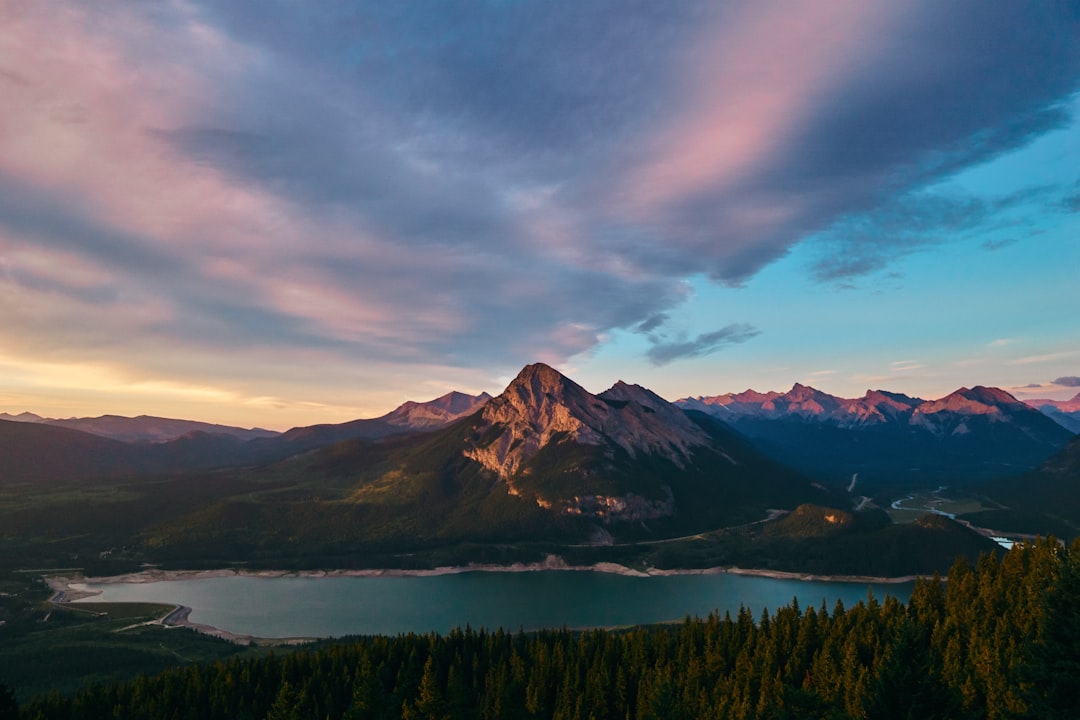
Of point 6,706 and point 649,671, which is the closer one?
point 6,706

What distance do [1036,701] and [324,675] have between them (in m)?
120

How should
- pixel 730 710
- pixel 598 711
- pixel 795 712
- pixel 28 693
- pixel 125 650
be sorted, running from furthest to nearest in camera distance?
pixel 125 650
pixel 28 693
pixel 598 711
pixel 730 710
pixel 795 712

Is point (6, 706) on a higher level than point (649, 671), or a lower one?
higher

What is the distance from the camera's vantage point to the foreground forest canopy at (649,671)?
8175 cm

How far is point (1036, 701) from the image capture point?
1762 inches

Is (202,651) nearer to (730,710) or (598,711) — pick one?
(598,711)

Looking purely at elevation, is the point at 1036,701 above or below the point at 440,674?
above

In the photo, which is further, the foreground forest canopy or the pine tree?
the foreground forest canopy

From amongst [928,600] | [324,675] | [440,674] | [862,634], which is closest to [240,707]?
[324,675]

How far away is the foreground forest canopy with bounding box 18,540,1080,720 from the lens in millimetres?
81750

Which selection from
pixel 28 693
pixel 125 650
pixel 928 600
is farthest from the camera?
pixel 125 650

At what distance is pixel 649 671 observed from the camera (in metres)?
110

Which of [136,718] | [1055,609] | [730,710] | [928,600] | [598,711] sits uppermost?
[1055,609]

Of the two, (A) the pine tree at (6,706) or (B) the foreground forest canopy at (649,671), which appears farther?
(B) the foreground forest canopy at (649,671)
